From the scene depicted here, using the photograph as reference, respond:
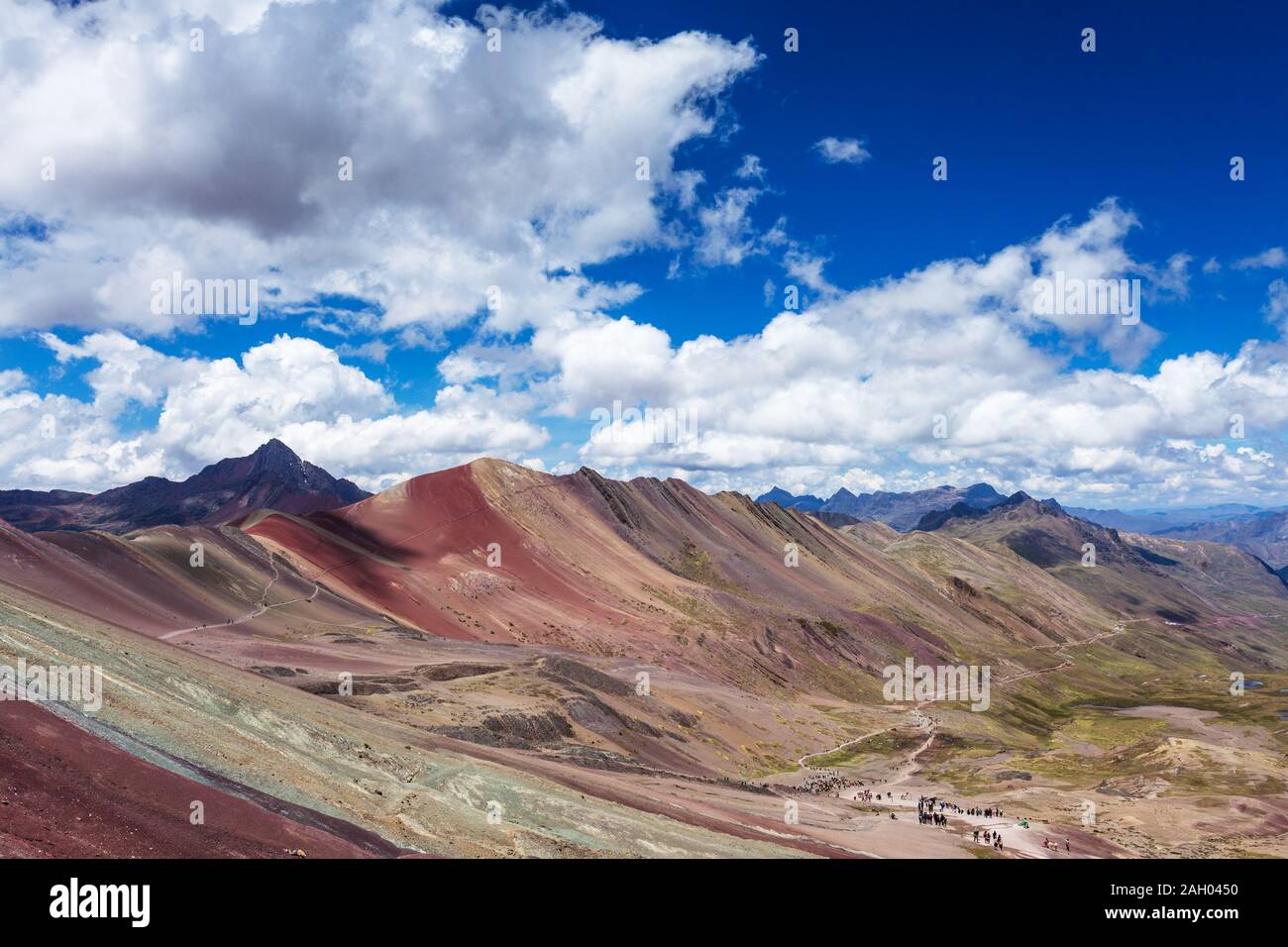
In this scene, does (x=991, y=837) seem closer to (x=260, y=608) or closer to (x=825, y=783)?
(x=825, y=783)

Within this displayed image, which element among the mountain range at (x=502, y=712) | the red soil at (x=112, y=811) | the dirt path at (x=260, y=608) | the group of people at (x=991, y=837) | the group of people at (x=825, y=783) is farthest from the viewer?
the group of people at (x=825, y=783)

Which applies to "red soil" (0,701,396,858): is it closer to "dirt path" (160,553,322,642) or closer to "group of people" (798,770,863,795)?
"dirt path" (160,553,322,642)

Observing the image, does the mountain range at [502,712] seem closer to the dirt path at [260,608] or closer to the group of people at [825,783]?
the dirt path at [260,608]

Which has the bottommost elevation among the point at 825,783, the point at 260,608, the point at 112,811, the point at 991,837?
the point at 825,783

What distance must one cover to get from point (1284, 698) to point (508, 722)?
223 m

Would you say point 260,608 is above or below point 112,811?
above

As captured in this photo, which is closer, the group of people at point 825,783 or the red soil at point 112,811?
the red soil at point 112,811

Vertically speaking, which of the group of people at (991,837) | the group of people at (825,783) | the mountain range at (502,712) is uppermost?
the mountain range at (502,712)

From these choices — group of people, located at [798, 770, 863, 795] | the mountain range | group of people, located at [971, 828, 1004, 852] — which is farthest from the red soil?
group of people, located at [798, 770, 863, 795]

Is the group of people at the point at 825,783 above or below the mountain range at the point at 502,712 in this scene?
below

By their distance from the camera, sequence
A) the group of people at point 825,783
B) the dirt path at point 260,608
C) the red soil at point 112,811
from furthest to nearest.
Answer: the group of people at point 825,783
the dirt path at point 260,608
the red soil at point 112,811

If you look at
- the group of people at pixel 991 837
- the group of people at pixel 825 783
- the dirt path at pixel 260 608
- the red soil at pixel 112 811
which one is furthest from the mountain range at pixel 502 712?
the group of people at pixel 991 837

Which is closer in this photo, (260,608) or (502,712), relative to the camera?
(502,712)

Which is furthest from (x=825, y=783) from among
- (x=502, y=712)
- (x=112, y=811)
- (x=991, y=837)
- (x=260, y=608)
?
(x=112, y=811)
